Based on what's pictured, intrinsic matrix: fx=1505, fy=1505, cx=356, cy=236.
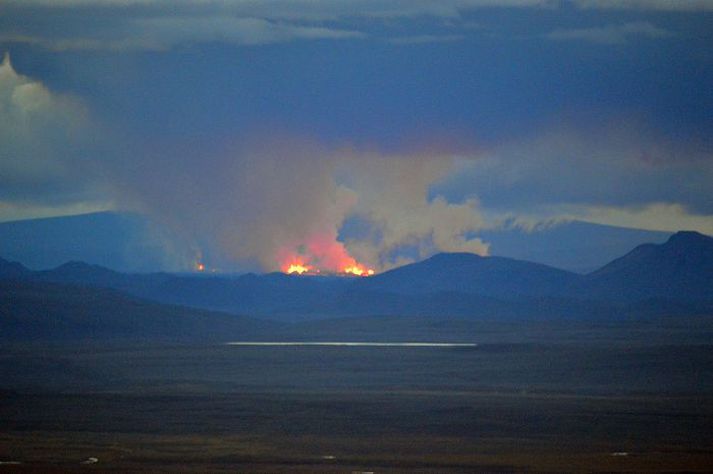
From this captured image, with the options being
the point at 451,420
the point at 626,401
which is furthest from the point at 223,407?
the point at 626,401

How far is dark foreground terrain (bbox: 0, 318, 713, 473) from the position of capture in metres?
62.1

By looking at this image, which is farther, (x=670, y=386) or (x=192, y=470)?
(x=670, y=386)

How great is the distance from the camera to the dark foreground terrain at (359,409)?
62.1 m

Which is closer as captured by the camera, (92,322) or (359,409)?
(359,409)

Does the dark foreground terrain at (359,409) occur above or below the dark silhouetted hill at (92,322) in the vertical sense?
below

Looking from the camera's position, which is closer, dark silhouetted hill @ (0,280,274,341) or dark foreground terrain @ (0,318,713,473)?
dark foreground terrain @ (0,318,713,473)

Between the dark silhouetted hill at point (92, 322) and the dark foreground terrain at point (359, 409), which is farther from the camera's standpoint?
the dark silhouetted hill at point (92, 322)

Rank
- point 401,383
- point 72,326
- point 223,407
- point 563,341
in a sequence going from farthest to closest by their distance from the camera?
point 72,326
point 563,341
point 401,383
point 223,407

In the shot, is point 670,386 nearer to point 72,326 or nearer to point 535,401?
point 535,401

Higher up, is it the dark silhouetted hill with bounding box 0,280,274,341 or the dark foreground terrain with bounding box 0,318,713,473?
the dark silhouetted hill with bounding box 0,280,274,341

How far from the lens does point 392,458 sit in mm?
62125

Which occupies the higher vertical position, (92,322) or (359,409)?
(92,322)

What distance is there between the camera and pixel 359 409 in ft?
276

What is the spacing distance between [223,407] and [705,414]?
26.6 metres
